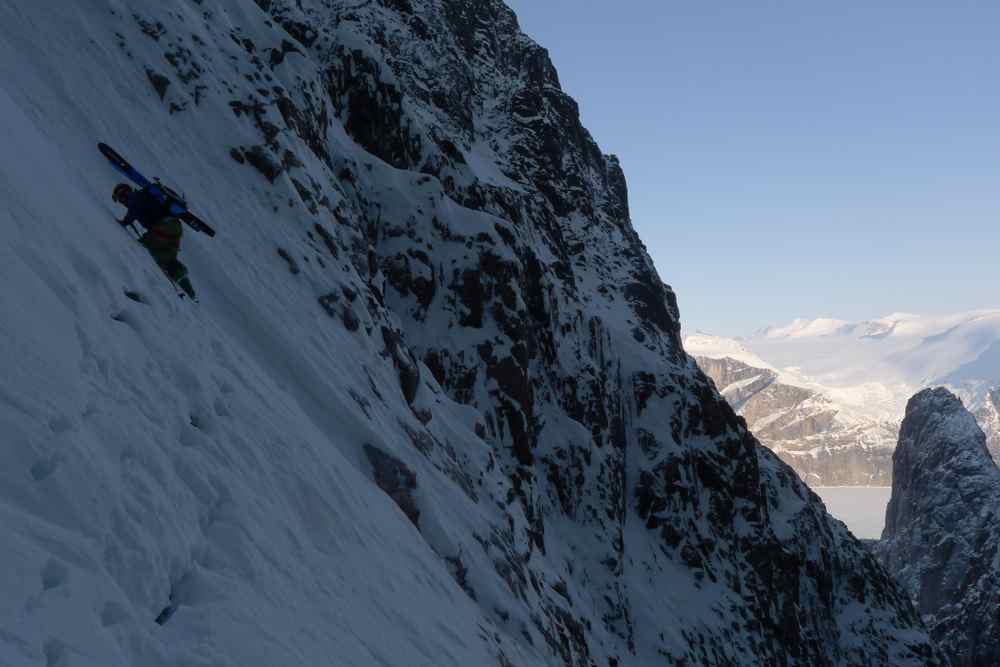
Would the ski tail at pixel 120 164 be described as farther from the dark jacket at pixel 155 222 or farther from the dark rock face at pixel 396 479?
the dark rock face at pixel 396 479

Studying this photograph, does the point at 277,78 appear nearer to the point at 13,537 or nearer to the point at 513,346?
the point at 513,346

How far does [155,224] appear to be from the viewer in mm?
11703

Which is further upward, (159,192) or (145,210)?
(159,192)

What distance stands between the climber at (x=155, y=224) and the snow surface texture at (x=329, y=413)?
0.50 metres

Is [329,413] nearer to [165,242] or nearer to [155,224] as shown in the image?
[165,242]

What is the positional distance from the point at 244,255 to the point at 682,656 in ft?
104

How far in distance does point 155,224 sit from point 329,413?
16.4ft

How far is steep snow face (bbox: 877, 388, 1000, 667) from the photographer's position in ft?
265

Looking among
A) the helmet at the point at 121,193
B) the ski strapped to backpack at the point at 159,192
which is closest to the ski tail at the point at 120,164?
the ski strapped to backpack at the point at 159,192

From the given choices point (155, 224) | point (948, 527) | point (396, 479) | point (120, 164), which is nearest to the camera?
point (155, 224)

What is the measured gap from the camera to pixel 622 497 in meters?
42.1

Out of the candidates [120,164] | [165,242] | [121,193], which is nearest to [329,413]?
[165,242]

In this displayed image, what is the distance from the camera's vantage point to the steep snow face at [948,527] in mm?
80750

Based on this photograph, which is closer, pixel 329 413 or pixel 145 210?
pixel 145 210
